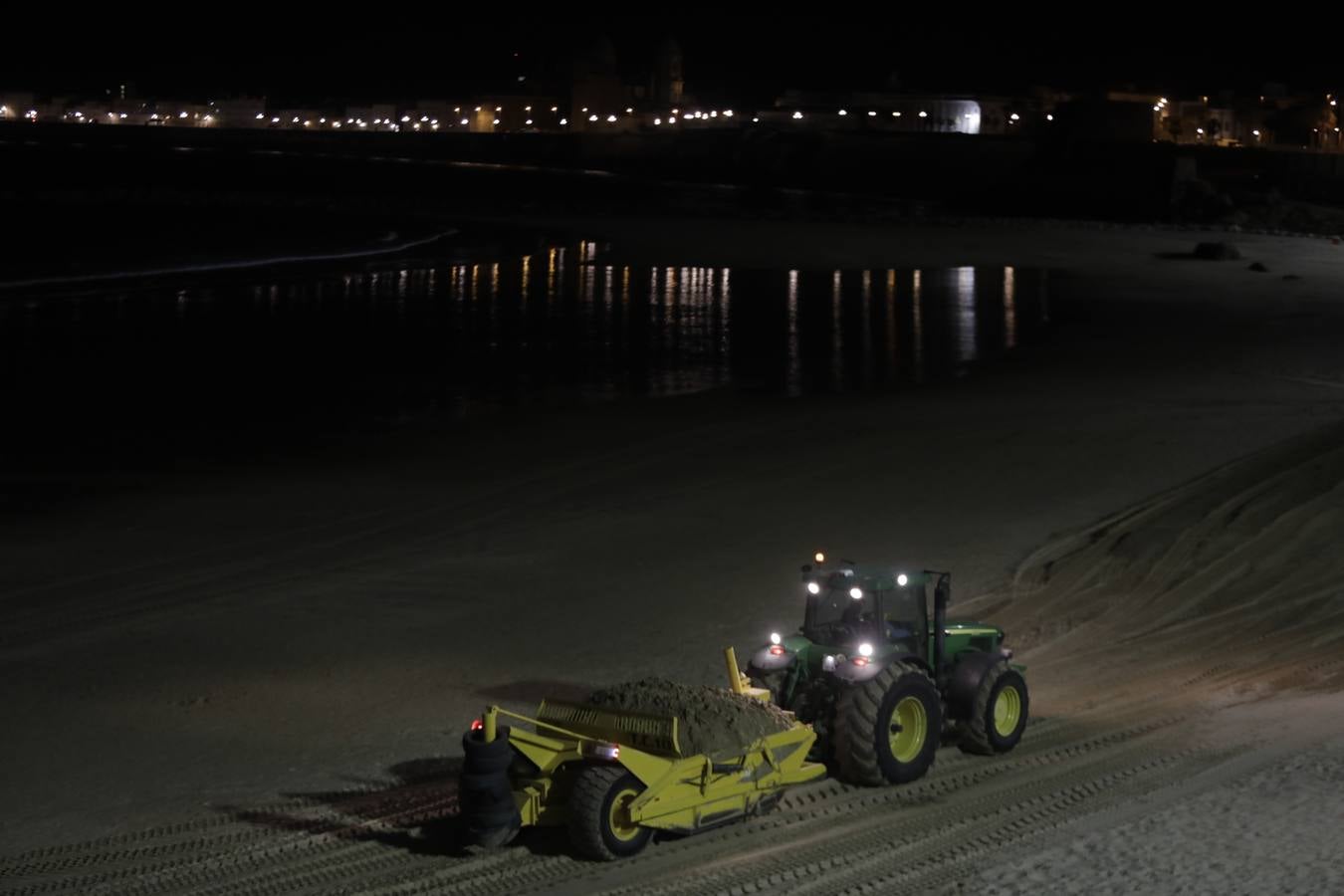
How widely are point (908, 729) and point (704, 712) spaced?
1327mm

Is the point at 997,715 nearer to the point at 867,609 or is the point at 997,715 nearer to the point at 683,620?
the point at 867,609

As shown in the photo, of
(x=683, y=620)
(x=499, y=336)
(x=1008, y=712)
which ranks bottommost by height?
(x=683, y=620)

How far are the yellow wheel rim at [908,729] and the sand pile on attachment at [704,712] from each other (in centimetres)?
67

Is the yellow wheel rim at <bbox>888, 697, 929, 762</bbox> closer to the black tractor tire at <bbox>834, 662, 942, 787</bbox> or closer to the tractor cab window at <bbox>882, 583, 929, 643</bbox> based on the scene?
the black tractor tire at <bbox>834, 662, 942, 787</bbox>

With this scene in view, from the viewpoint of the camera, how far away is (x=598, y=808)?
7062 mm

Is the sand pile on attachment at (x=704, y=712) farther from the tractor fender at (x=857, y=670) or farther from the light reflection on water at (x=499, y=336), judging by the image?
the light reflection on water at (x=499, y=336)

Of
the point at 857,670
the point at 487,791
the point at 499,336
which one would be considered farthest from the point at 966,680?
the point at 499,336

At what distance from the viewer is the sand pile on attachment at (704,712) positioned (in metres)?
7.48

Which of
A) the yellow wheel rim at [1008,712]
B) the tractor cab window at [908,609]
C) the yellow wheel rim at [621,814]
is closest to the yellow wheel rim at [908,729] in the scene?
the tractor cab window at [908,609]

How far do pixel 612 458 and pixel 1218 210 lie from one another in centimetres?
5212

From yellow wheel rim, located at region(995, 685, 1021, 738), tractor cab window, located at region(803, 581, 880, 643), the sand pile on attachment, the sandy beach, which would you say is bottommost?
the sandy beach

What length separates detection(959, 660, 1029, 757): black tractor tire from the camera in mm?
8664

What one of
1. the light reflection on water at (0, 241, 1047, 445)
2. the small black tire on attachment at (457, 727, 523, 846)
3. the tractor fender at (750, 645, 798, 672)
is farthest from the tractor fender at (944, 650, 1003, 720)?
the light reflection on water at (0, 241, 1047, 445)

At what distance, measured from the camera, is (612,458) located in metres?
18.1
